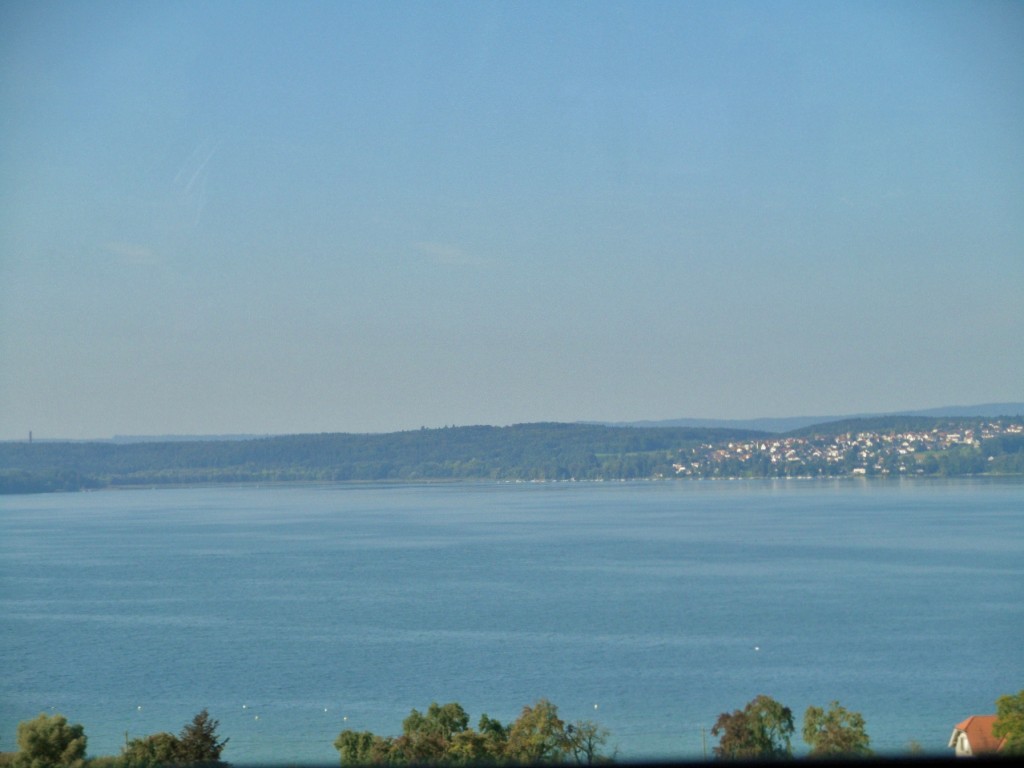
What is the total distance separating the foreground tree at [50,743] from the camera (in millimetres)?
6516

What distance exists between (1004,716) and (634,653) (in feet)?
31.1

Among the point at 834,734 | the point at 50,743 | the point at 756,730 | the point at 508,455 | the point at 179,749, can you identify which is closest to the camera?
the point at 50,743

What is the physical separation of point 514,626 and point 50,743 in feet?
41.4

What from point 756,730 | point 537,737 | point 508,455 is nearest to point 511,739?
point 537,737

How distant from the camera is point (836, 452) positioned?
80.7 meters

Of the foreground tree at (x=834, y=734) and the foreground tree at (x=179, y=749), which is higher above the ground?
the foreground tree at (x=179, y=749)

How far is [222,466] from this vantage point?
85.6m

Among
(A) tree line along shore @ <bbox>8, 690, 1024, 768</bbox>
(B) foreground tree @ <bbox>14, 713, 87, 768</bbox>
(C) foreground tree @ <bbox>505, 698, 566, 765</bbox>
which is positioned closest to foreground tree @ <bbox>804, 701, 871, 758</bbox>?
(A) tree line along shore @ <bbox>8, 690, 1024, 768</bbox>

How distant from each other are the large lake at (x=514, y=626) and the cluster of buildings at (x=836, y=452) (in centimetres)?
3230

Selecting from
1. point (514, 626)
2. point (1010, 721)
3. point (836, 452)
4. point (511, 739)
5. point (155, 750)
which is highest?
point (836, 452)

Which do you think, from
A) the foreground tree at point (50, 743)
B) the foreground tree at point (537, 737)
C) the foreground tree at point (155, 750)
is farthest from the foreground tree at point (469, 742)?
the foreground tree at point (50, 743)

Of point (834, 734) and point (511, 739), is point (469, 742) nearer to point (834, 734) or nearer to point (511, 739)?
point (511, 739)

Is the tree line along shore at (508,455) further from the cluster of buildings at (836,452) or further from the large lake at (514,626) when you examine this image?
the large lake at (514,626)

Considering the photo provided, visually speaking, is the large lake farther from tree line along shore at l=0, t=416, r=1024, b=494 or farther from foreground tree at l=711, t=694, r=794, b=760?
tree line along shore at l=0, t=416, r=1024, b=494
